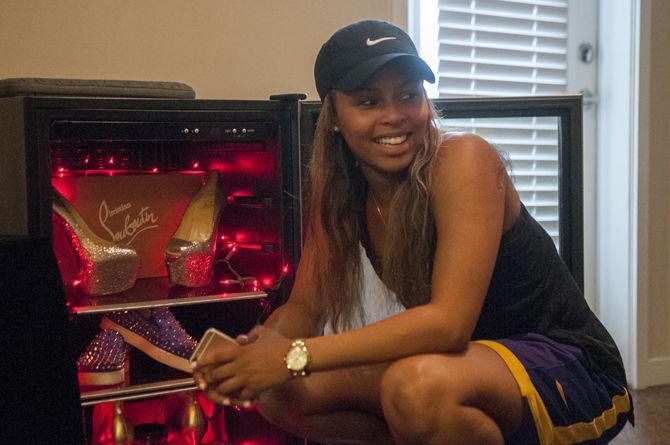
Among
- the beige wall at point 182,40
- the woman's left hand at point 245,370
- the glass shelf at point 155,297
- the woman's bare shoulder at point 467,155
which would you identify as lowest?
the woman's left hand at point 245,370

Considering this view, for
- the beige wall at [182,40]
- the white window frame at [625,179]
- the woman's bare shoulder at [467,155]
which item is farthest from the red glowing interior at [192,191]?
the white window frame at [625,179]

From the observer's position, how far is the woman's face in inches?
57.3

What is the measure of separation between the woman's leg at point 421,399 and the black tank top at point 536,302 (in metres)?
0.15

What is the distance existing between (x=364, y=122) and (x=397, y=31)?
0.58ft

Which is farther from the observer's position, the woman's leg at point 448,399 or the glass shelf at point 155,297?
the glass shelf at point 155,297

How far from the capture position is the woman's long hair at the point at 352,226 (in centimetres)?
149

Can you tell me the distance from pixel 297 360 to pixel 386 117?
0.45m

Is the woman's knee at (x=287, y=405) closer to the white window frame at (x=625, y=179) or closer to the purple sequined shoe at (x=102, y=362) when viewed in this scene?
the purple sequined shoe at (x=102, y=362)

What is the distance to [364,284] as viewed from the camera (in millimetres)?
1751

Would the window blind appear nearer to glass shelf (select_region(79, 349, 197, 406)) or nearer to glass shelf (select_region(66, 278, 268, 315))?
glass shelf (select_region(66, 278, 268, 315))

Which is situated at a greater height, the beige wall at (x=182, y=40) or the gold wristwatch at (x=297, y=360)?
the beige wall at (x=182, y=40)

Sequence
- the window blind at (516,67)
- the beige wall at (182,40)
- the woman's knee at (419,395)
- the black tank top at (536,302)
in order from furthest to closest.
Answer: the window blind at (516,67) → the beige wall at (182,40) → the black tank top at (536,302) → the woman's knee at (419,395)

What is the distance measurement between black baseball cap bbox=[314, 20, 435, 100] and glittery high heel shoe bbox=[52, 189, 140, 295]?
0.59m

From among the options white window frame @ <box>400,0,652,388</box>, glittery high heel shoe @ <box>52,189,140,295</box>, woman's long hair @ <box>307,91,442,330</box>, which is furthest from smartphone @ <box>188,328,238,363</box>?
white window frame @ <box>400,0,652,388</box>
